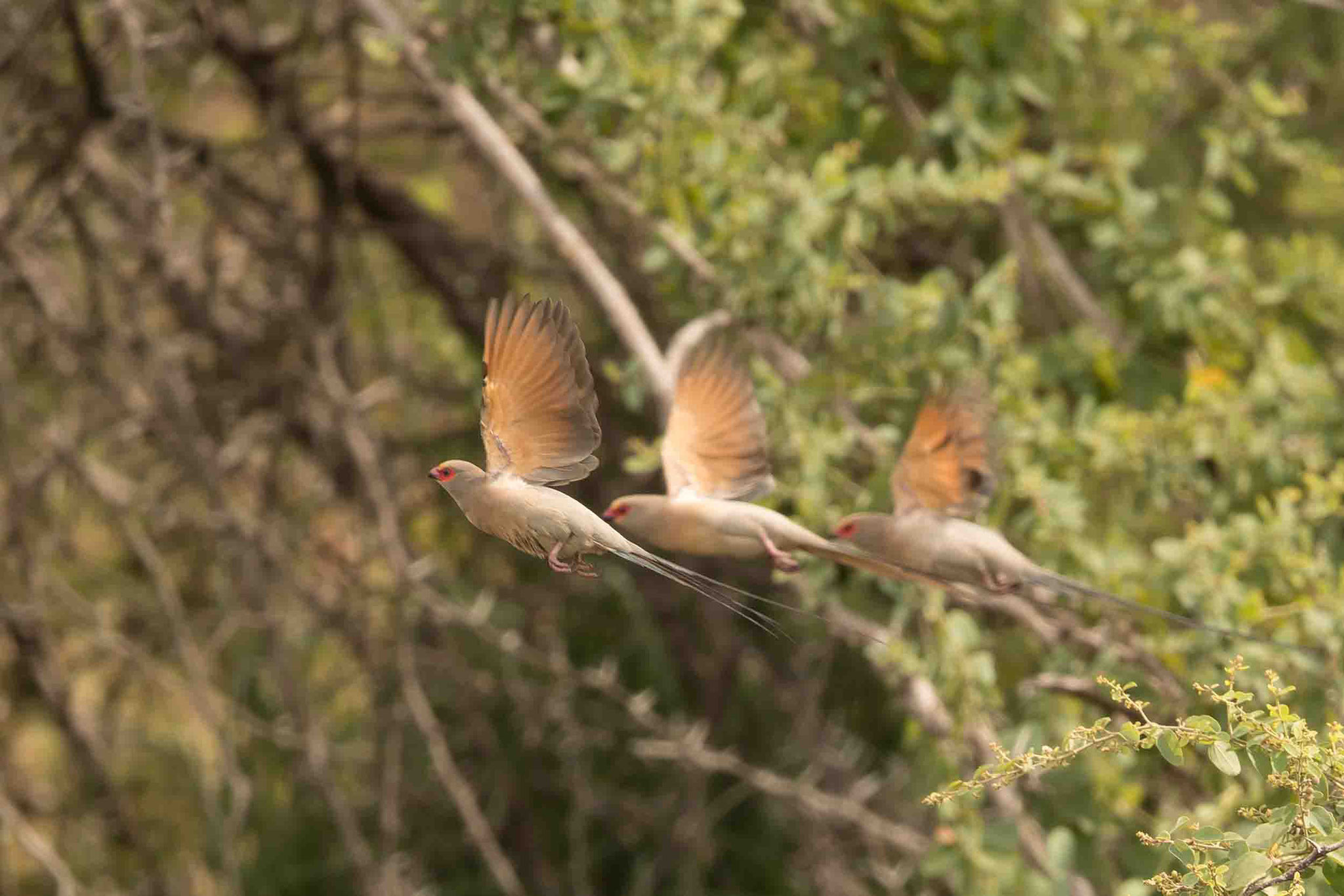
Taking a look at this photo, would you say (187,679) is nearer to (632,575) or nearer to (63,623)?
(63,623)

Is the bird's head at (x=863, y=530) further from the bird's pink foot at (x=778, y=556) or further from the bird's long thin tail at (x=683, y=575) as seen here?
the bird's long thin tail at (x=683, y=575)

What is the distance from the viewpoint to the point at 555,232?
2.85 m

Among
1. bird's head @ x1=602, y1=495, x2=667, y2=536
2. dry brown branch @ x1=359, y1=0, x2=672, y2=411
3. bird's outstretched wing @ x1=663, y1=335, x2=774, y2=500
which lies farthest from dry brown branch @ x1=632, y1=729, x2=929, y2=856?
bird's head @ x1=602, y1=495, x2=667, y2=536

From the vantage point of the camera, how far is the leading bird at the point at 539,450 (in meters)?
1.46

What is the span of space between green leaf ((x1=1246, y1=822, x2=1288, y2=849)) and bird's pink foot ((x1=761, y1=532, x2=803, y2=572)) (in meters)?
0.48

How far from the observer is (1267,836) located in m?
1.45

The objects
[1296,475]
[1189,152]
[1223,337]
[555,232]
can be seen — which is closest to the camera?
[555,232]

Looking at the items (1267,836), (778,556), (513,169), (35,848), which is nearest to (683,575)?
(778,556)

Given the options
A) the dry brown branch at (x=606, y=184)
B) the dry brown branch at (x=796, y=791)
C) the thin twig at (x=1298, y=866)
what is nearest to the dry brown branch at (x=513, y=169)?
the dry brown branch at (x=606, y=184)

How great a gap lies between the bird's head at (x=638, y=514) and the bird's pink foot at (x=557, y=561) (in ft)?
0.57

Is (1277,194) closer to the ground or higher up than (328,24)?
closer to the ground

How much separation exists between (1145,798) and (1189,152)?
66.9 inches

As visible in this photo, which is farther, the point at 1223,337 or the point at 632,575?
the point at 632,575

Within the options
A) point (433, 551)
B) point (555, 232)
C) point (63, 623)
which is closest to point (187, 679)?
point (63, 623)
